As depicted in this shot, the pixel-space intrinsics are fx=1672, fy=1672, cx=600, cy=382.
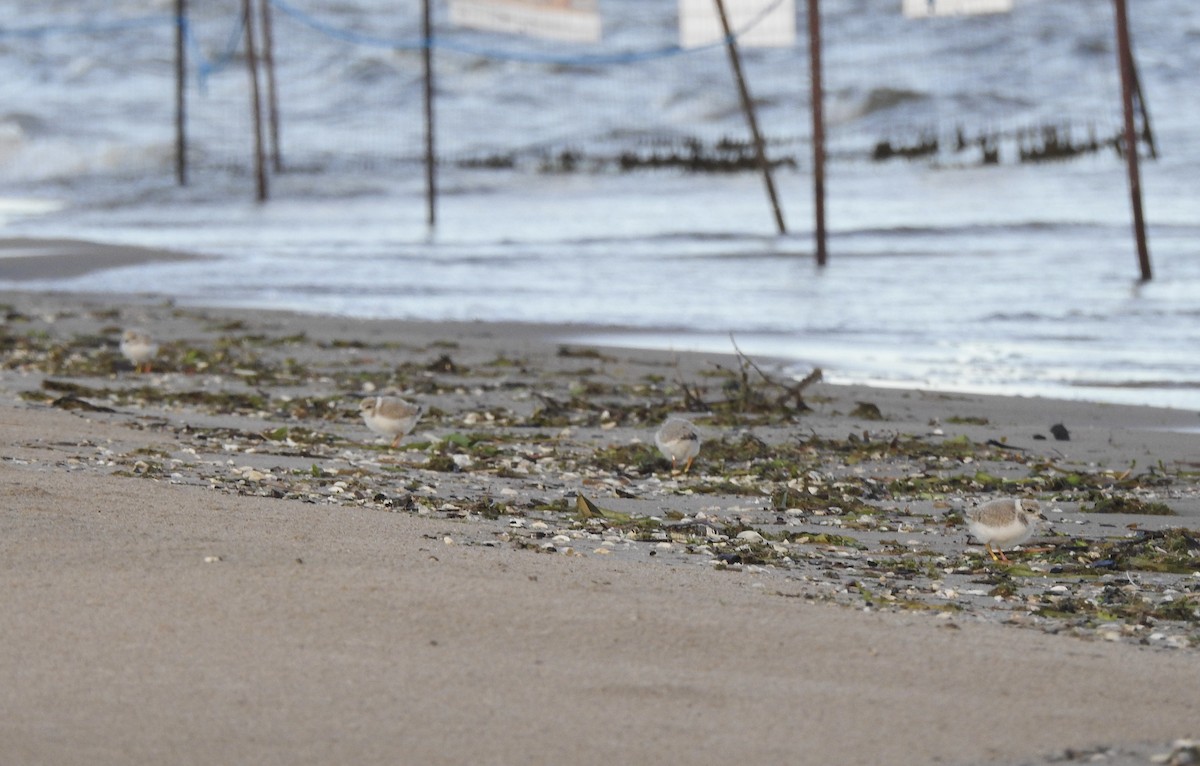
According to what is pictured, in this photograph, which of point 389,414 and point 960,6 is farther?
point 960,6

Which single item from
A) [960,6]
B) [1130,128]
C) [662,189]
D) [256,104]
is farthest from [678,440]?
[662,189]

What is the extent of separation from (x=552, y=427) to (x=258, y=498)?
A: 289 cm

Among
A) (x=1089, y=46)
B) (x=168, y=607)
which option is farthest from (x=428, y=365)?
(x=1089, y=46)

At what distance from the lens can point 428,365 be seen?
10336mm

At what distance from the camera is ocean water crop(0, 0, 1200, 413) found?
1487 centimetres

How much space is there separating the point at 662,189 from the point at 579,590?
37668 mm

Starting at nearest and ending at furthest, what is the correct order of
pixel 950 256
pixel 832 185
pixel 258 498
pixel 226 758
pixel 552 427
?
pixel 226 758 < pixel 258 498 < pixel 552 427 < pixel 950 256 < pixel 832 185

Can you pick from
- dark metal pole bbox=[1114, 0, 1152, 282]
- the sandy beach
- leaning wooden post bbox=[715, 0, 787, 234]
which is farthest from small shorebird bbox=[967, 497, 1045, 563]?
leaning wooden post bbox=[715, 0, 787, 234]

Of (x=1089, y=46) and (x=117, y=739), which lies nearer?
(x=117, y=739)

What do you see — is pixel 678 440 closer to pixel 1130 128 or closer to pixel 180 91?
pixel 1130 128

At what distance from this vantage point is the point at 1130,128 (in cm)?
1775

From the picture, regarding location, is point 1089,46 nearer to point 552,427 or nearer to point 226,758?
point 552,427

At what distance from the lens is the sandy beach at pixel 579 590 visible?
3.33 meters

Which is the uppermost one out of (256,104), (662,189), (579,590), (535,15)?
(535,15)
